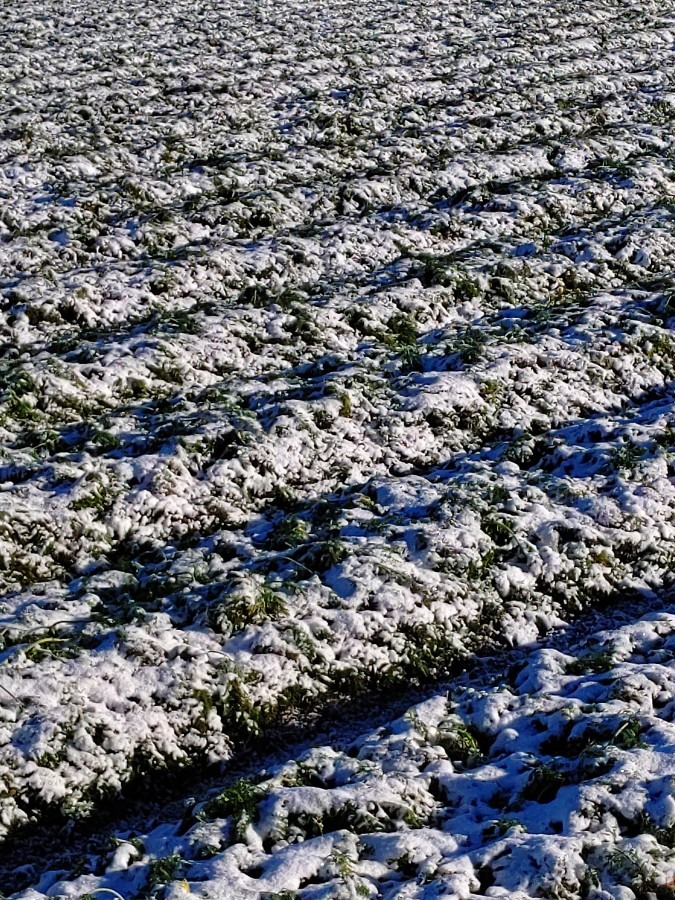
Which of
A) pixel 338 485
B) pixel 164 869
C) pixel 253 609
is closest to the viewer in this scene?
pixel 164 869

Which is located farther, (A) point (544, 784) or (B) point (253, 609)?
(B) point (253, 609)

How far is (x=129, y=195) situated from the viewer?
16.1m

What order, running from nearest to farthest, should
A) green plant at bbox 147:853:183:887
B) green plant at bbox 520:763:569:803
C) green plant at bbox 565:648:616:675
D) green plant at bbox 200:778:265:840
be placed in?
1. green plant at bbox 147:853:183:887
2. green plant at bbox 200:778:265:840
3. green plant at bbox 520:763:569:803
4. green plant at bbox 565:648:616:675

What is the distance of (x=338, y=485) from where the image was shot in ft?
32.8

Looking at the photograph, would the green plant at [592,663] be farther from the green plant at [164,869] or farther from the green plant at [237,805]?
the green plant at [164,869]

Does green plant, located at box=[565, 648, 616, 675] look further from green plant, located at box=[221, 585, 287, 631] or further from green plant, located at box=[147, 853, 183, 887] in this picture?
green plant, located at box=[147, 853, 183, 887]

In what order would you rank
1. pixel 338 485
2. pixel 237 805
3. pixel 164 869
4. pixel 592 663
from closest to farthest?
pixel 164 869
pixel 237 805
pixel 592 663
pixel 338 485

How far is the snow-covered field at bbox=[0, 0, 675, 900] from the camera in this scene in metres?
6.23

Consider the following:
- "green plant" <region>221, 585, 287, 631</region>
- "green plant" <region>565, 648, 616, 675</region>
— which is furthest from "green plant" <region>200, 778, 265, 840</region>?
"green plant" <region>565, 648, 616, 675</region>

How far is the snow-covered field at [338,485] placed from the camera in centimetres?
623

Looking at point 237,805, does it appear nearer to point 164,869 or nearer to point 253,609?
point 164,869

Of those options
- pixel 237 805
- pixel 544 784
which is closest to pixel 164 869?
pixel 237 805

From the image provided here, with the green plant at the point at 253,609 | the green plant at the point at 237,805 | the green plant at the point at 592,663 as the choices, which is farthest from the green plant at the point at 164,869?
the green plant at the point at 592,663

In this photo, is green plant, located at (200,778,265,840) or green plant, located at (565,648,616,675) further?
green plant, located at (565,648,616,675)
